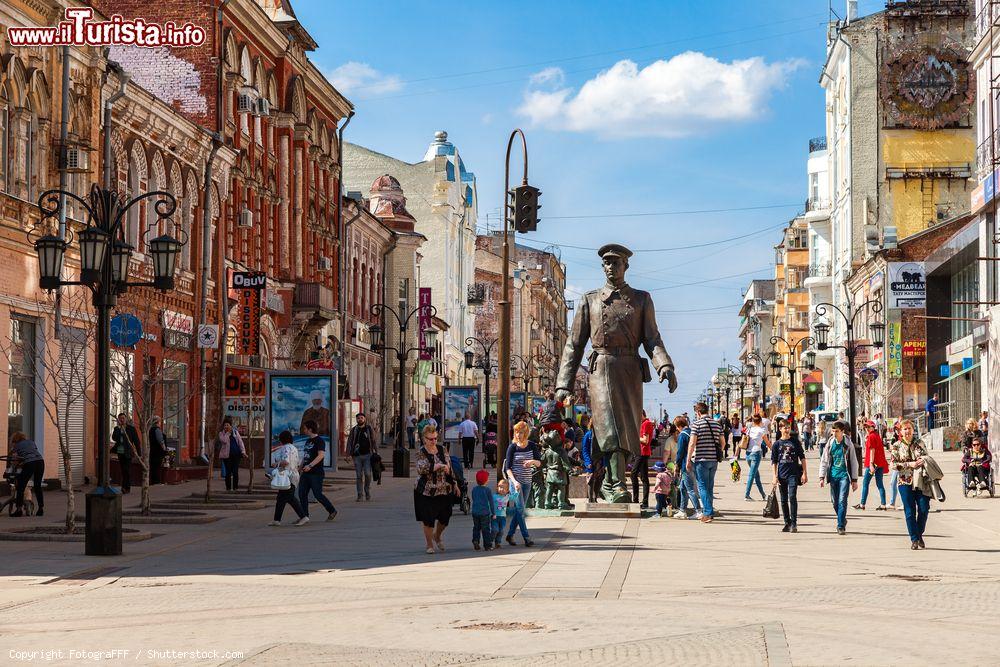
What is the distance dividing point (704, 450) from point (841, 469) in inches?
69.8

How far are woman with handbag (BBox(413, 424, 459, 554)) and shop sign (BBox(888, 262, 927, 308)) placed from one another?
44634 millimetres

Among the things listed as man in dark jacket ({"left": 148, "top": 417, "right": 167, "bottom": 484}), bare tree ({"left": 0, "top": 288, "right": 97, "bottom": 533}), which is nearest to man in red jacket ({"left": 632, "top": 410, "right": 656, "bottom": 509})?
bare tree ({"left": 0, "top": 288, "right": 97, "bottom": 533})

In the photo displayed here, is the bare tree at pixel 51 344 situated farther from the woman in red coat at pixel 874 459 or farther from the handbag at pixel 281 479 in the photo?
the woman in red coat at pixel 874 459

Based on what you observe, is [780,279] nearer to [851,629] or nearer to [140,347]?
[140,347]

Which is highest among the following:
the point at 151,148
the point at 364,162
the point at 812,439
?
the point at 364,162

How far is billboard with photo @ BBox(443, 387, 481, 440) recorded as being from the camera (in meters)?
40.5

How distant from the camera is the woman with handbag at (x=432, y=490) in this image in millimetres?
16141

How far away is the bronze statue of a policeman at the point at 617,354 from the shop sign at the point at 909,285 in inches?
1572

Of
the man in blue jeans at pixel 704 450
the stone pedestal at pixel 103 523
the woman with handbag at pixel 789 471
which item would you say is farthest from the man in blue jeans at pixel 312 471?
the woman with handbag at pixel 789 471

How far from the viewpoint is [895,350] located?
61.8 metres

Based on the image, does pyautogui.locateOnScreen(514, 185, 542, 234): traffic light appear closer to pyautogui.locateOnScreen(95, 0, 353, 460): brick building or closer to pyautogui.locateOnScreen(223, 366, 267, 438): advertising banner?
pyautogui.locateOnScreen(223, 366, 267, 438): advertising banner

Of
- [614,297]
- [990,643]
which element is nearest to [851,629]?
[990,643]

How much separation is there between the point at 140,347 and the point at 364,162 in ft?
159

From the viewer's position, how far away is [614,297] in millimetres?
20219
